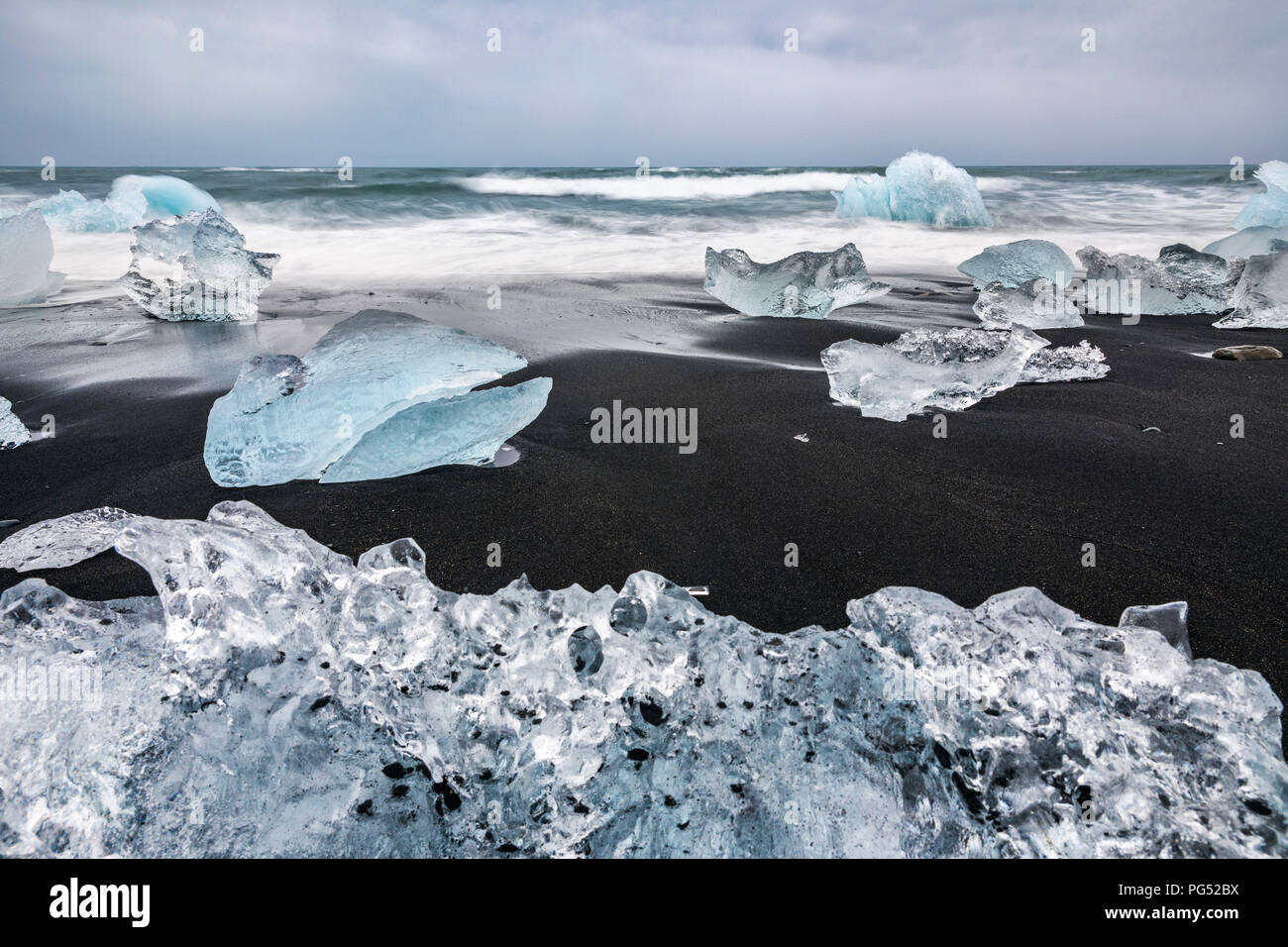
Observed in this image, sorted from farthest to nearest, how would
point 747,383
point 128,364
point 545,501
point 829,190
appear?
point 829,190 < point 128,364 < point 747,383 < point 545,501

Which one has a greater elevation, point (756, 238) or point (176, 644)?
point (756, 238)

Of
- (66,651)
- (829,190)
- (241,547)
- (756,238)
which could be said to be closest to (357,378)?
(241,547)

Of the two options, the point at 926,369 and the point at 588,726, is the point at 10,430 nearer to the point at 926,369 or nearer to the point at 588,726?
the point at 588,726

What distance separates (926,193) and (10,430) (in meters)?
12.2

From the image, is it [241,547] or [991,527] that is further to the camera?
[991,527]

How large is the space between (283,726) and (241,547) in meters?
0.48

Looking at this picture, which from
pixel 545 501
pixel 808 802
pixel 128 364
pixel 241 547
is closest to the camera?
pixel 808 802

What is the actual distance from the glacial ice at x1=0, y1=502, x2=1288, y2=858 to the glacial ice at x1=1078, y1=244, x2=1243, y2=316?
211 inches

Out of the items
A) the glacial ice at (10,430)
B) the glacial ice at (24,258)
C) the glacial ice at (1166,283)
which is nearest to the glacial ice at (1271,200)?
the glacial ice at (1166,283)

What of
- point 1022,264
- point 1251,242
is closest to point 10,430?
point 1022,264

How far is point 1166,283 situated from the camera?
19.2 ft

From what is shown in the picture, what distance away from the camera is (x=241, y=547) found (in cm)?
174

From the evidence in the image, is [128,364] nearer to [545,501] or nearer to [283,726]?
[545,501]

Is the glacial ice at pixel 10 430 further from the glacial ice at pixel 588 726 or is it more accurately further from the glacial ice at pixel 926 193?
the glacial ice at pixel 926 193
